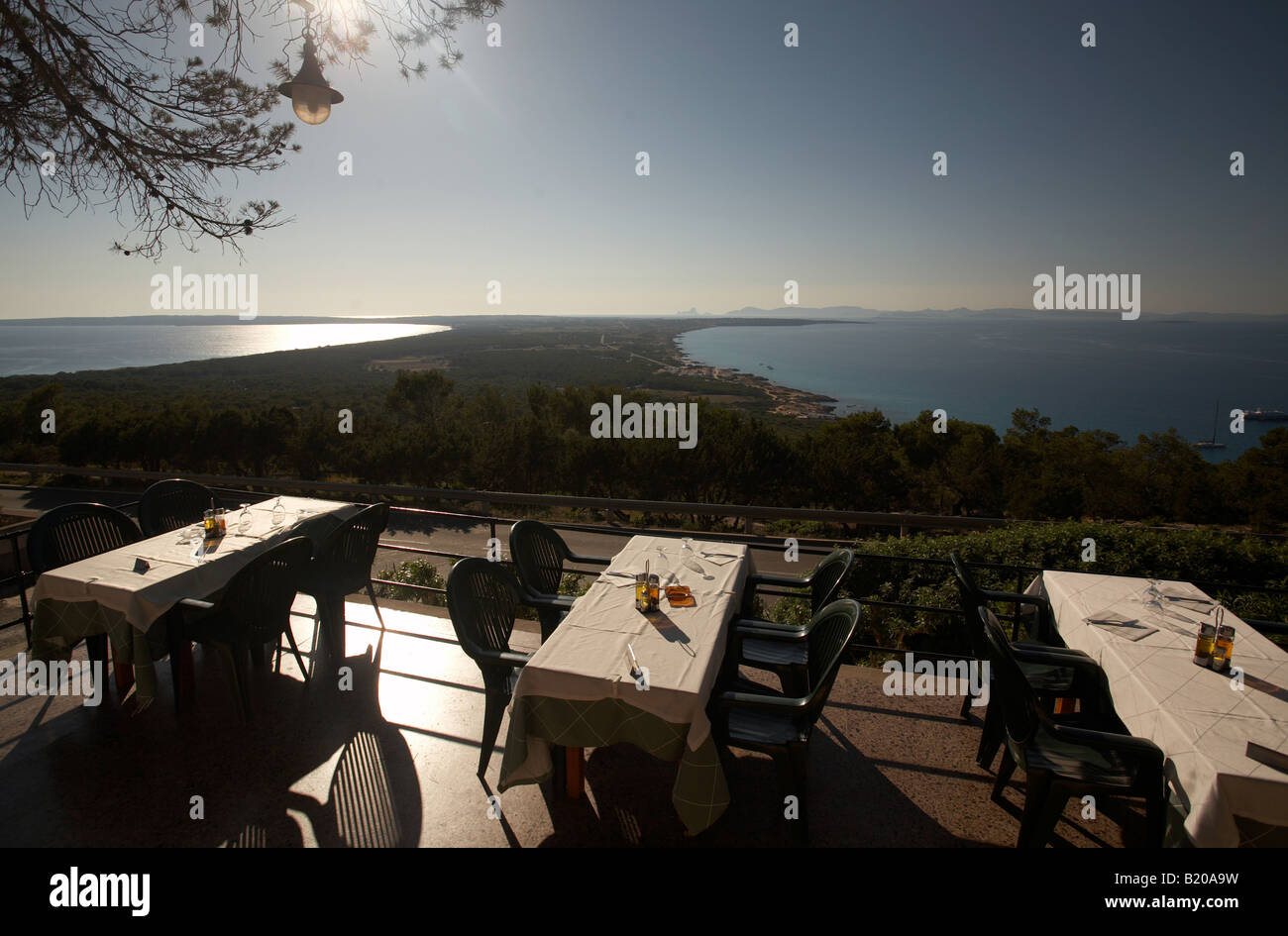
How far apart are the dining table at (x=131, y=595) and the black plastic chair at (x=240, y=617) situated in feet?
0.28

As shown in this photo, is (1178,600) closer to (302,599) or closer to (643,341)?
(302,599)

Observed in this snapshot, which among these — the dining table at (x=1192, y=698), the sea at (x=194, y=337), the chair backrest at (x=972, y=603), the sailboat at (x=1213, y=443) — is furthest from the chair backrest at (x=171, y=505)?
the sea at (x=194, y=337)

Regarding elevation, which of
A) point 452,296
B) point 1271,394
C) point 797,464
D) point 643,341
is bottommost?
point 797,464

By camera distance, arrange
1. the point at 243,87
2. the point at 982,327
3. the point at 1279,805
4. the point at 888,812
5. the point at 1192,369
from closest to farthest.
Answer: the point at 1279,805 < the point at 888,812 < the point at 243,87 < the point at 1192,369 < the point at 982,327

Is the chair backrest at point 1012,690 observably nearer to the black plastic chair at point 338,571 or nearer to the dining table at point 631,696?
the dining table at point 631,696

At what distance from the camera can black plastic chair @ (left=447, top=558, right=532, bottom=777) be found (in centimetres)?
239

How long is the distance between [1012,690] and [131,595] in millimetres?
3616

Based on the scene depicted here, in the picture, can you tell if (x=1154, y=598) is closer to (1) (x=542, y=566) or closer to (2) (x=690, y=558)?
(2) (x=690, y=558)

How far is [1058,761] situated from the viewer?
6.68ft

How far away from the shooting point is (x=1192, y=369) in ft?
227

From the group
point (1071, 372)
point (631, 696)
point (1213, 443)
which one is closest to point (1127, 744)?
point (631, 696)

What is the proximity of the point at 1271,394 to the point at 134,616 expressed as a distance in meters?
70.9

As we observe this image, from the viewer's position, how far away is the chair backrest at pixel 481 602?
2447 millimetres

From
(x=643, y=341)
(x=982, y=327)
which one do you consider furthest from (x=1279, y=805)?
(x=982, y=327)
